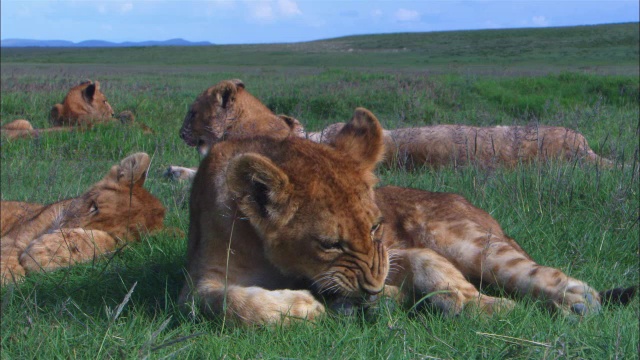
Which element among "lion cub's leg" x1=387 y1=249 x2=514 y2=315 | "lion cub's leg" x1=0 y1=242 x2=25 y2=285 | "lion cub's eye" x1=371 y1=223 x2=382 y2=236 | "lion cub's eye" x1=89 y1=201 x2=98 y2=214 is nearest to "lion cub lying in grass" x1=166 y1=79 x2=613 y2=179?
"lion cub's eye" x1=89 y1=201 x2=98 y2=214

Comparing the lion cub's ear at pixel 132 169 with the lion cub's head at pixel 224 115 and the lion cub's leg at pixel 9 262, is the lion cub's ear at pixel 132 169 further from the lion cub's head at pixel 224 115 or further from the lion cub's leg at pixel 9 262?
the lion cub's head at pixel 224 115

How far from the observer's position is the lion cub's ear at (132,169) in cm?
550

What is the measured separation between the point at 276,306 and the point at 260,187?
49 centimetres

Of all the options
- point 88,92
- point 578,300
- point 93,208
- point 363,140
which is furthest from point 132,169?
point 88,92

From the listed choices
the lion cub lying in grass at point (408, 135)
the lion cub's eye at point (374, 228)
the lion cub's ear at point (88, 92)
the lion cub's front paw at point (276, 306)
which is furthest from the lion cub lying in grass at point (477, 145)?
the lion cub's front paw at point (276, 306)

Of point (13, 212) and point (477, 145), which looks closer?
point (13, 212)

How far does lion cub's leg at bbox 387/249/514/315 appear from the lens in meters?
3.51

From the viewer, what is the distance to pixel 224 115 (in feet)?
28.9

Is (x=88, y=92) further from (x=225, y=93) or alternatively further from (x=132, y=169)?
(x=132, y=169)

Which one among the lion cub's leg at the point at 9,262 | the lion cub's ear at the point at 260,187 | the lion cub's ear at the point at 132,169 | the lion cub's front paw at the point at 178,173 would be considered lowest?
the lion cub's front paw at the point at 178,173

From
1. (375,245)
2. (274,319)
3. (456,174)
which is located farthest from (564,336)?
(456,174)

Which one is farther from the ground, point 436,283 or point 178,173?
point 436,283

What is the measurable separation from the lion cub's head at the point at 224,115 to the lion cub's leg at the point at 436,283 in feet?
16.1

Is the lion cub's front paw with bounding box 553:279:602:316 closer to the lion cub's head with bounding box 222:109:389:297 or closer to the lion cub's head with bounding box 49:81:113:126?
the lion cub's head with bounding box 222:109:389:297
